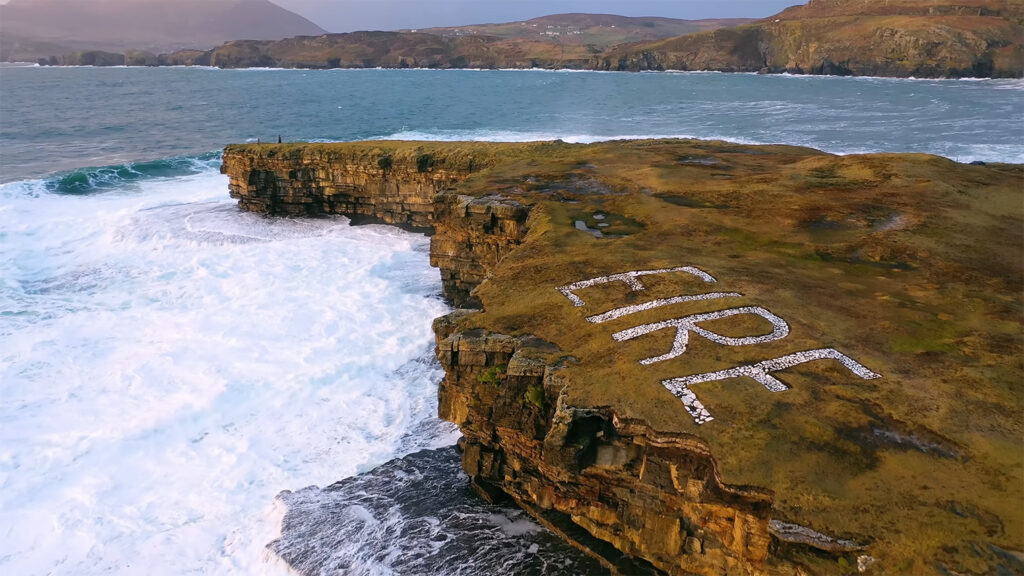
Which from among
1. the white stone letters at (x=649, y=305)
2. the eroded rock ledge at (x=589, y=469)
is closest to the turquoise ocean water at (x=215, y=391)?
the eroded rock ledge at (x=589, y=469)

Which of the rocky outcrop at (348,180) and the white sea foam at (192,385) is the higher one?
the rocky outcrop at (348,180)

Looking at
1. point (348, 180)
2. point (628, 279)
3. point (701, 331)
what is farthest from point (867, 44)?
point (701, 331)

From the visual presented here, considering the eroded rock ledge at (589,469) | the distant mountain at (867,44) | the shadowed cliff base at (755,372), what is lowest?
the eroded rock ledge at (589,469)

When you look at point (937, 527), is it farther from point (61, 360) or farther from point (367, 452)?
point (61, 360)

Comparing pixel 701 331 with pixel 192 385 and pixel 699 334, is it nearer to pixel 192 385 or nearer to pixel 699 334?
pixel 699 334

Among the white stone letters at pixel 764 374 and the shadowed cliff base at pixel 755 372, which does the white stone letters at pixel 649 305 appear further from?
the white stone letters at pixel 764 374

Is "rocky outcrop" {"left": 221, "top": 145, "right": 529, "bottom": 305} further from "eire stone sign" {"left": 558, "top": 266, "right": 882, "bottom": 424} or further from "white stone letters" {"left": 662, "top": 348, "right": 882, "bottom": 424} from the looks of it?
"white stone letters" {"left": 662, "top": 348, "right": 882, "bottom": 424}

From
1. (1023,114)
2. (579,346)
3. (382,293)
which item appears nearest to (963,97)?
(1023,114)
